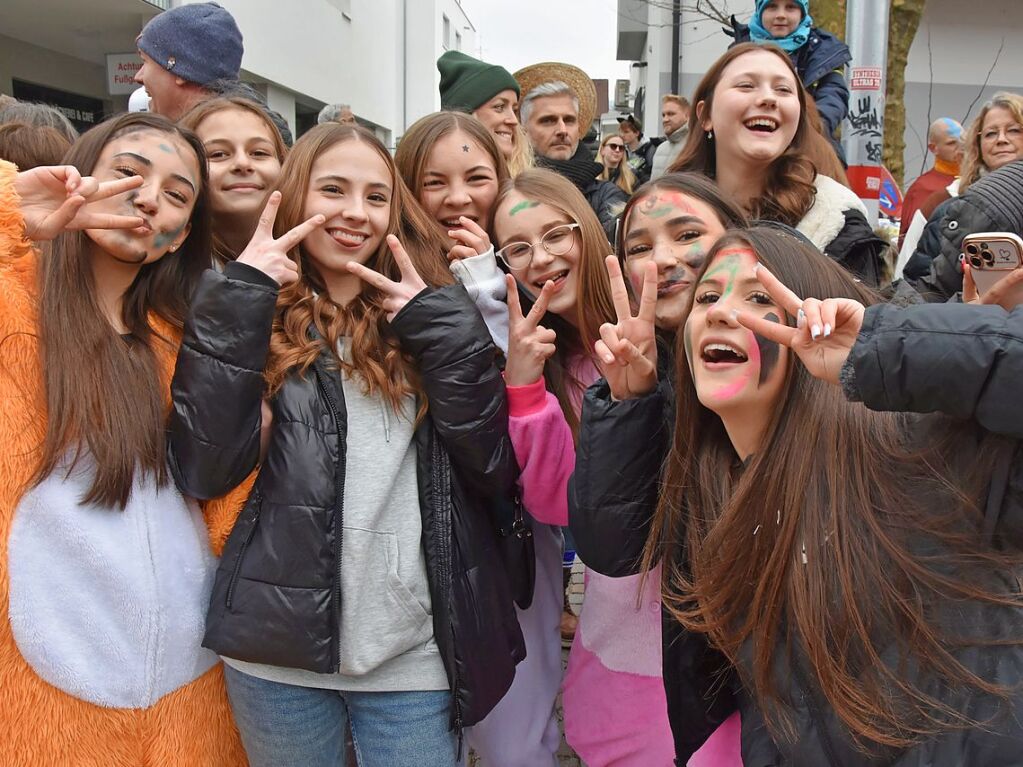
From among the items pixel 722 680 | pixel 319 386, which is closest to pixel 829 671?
pixel 722 680

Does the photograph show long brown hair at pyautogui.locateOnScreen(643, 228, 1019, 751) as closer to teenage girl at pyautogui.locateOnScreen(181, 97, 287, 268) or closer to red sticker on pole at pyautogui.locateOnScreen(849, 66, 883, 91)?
teenage girl at pyautogui.locateOnScreen(181, 97, 287, 268)

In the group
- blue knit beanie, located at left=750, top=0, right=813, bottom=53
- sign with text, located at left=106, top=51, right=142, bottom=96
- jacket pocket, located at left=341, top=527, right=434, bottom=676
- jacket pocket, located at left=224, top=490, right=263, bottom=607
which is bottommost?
jacket pocket, located at left=341, top=527, right=434, bottom=676

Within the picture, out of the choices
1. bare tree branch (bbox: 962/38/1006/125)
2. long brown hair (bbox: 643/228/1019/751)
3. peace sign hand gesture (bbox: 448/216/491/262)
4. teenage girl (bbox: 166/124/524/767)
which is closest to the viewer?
long brown hair (bbox: 643/228/1019/751)

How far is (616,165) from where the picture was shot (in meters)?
8.64

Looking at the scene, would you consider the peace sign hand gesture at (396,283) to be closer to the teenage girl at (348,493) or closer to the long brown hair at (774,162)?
the teenage girl at (348,493)

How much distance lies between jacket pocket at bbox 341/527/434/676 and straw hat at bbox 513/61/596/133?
9.51ft

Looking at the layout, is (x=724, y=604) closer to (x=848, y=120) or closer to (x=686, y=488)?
(x=686, y=488)

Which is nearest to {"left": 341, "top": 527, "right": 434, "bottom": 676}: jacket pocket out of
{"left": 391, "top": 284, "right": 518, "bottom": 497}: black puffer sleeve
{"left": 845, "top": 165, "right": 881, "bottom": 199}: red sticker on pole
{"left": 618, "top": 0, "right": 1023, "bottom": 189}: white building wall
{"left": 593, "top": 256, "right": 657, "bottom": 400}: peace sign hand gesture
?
{"left": 391, "top": 284, "right": 518, "bottom": 497}: black puffer sleeve

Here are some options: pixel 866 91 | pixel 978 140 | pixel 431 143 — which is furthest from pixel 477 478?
pixel 978 140

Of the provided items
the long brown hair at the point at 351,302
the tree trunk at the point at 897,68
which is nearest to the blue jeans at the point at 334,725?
the long brown hair at the point at 351,302

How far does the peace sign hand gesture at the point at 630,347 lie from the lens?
175 cm

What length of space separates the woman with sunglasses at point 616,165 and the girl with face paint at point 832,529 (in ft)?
18.1

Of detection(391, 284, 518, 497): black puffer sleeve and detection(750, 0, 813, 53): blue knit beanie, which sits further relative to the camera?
detection(750, 0, 813, 53): blue knit beanie

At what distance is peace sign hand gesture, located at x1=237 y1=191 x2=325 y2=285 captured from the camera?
184cm
